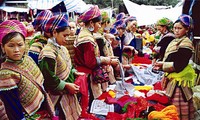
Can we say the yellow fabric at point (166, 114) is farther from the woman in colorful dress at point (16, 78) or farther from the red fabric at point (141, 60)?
the red fabric at point (141, 60)

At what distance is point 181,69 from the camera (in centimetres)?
376

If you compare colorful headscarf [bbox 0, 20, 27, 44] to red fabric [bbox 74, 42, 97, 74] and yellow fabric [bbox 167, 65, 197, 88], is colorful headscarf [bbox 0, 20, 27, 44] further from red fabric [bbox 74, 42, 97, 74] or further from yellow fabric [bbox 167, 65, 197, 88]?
yellow fabric [bbox 167, 65, 197, 88]

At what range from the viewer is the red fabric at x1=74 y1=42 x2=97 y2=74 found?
3.58 metres

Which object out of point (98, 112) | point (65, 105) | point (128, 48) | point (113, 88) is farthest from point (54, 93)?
point (128, 48)

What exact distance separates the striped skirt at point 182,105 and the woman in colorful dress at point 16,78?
213 centimetres

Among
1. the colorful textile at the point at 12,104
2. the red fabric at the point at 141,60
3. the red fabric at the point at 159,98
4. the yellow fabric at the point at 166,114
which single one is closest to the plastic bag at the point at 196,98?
the red fabric at the point at 159,98

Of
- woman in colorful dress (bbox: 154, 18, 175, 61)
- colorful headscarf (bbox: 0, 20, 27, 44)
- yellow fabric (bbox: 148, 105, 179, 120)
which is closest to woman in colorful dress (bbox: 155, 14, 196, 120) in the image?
yellow fabric (bbox: 148, 105, 179, 120)

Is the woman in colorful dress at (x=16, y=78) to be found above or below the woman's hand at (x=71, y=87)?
above

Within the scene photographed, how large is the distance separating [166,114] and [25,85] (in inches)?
77.0

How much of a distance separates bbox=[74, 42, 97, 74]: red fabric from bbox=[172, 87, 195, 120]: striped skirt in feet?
3.76

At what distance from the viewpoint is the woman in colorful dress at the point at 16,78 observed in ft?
7.10

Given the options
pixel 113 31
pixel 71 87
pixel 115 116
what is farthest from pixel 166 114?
pixel 113 31

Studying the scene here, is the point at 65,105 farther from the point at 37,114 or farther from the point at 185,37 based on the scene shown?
the point at 185,37

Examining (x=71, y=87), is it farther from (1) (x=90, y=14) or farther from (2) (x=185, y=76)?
(2) (x=185, y=76)
